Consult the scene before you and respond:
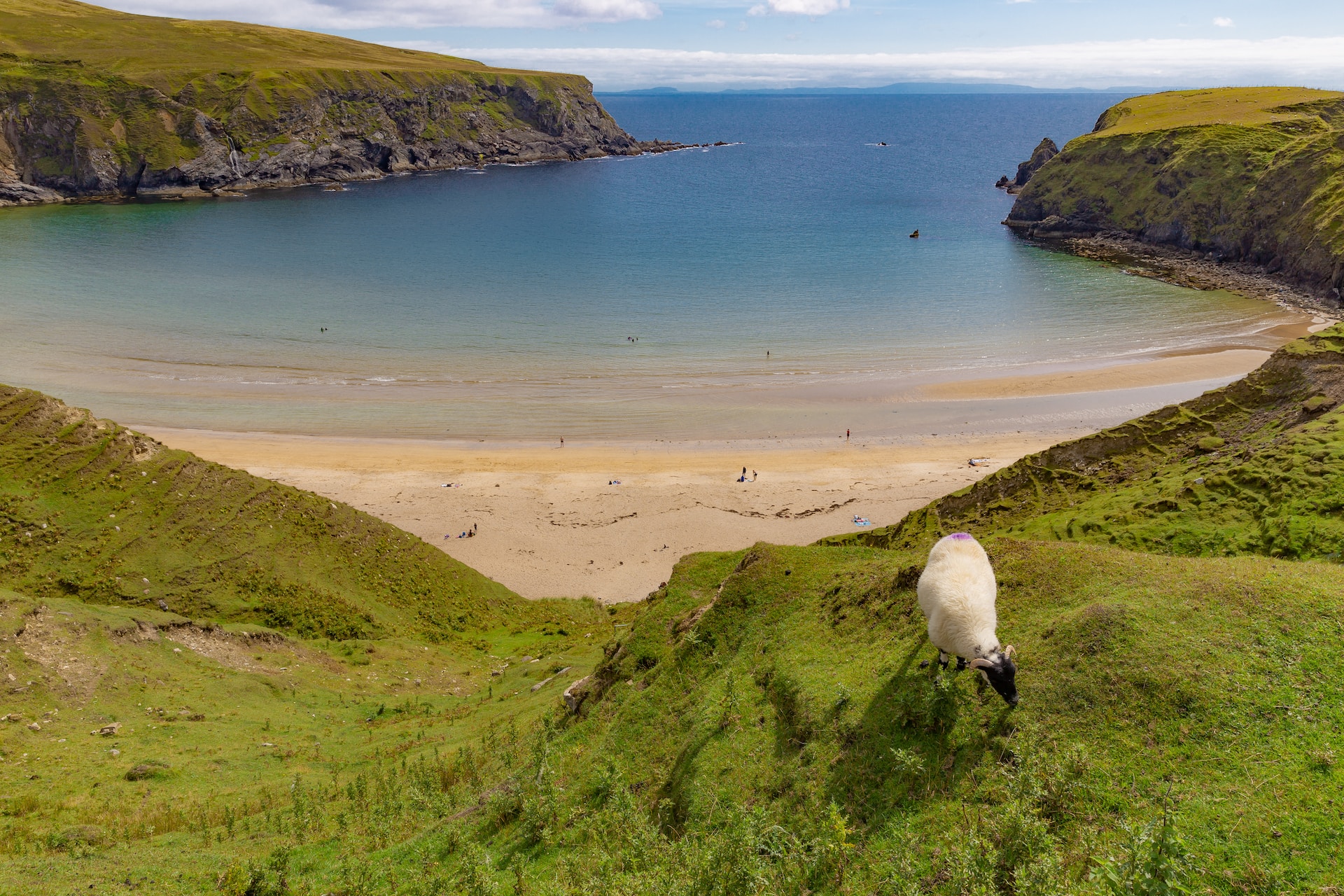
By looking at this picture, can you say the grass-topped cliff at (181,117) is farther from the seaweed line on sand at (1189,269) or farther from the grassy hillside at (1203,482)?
the grassy hillside at (1203,482)

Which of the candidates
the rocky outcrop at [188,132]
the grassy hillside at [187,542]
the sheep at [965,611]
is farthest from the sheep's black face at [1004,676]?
the rocky outcrop at [188,132]

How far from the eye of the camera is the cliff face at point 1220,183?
94.1 metres

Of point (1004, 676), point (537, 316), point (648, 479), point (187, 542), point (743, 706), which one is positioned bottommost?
point (648, 479)

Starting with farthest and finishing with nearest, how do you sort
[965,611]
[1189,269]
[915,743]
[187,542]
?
[1189,269], [187,542], [965,611], [915,743]

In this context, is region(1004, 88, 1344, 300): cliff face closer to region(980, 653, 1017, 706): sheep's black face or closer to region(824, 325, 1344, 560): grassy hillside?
region(824, 325, 1344, 560): grassy hillside

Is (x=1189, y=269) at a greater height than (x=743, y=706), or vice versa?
(x=1189, y=269)

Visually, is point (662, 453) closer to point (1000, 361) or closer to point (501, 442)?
point (501, 442)

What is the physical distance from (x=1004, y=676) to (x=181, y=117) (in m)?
197

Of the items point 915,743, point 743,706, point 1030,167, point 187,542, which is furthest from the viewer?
point 1030,167

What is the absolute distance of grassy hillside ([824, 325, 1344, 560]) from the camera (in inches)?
636

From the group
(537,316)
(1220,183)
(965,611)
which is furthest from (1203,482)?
(1220,183)

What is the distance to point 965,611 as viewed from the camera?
11.7 metres

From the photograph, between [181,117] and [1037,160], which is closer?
[181,117]

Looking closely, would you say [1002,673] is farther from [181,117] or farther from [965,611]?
[181,117]
